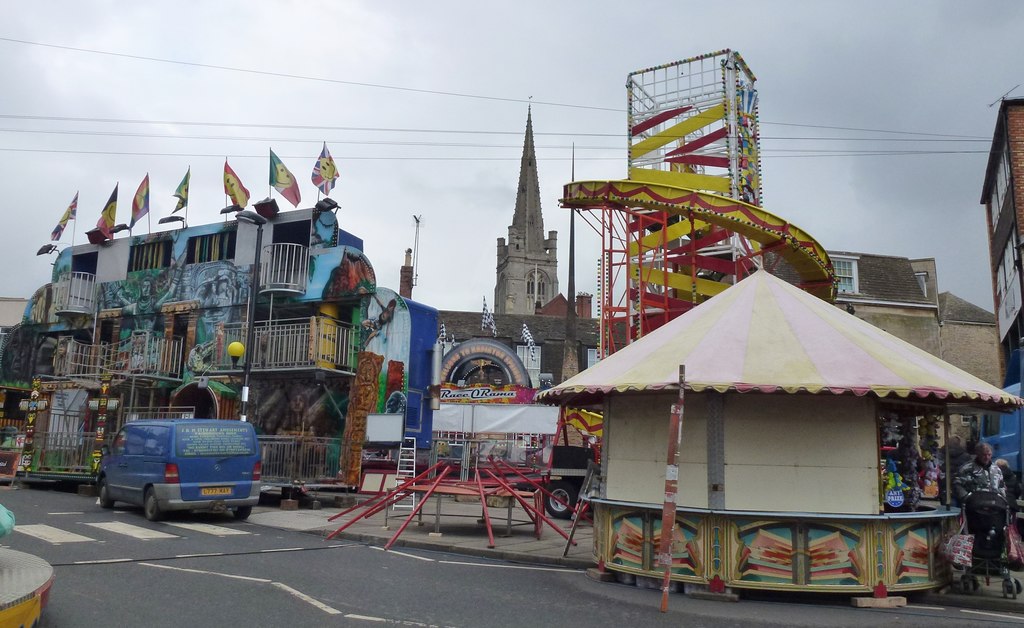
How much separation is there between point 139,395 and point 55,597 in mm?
20392

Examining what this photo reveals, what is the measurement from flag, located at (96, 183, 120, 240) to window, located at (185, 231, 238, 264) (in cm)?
408

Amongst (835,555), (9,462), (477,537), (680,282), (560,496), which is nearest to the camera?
(835,555)

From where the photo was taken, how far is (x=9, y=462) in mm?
Result: 25156

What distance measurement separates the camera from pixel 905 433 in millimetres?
10883

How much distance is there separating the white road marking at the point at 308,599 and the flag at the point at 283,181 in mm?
17108

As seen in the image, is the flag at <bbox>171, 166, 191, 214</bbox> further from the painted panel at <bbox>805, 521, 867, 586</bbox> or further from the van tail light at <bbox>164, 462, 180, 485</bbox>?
the painted panel at <bbox>805, 521, 867, 586</bbox>

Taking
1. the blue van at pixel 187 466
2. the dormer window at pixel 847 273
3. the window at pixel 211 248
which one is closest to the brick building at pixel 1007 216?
the dormer window at pixel 847 273

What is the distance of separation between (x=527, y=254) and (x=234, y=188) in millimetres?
84989

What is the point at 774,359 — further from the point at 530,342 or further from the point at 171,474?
the point at 530,342

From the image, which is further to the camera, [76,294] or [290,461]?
[76,294]

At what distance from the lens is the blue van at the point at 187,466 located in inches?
594

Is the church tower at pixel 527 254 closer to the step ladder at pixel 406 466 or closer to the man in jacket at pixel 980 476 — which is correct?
the step ladder at pixel 406 466

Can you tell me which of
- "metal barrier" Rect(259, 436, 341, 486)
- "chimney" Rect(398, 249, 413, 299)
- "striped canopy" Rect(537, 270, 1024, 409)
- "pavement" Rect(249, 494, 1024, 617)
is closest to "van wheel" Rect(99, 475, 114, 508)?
"pavement" Rect(249, 494, 1024, 617)

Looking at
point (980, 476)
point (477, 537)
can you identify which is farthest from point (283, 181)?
point (980, 476)
